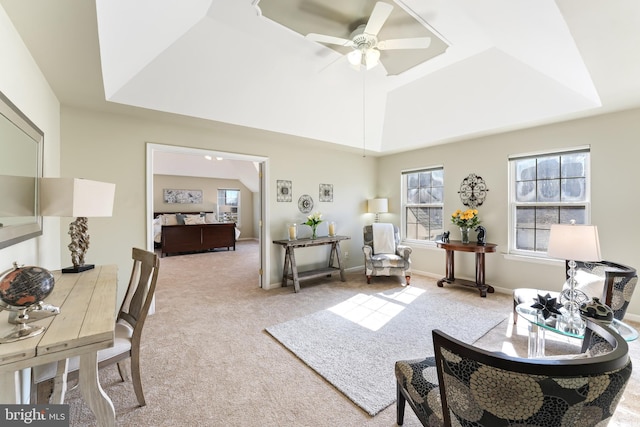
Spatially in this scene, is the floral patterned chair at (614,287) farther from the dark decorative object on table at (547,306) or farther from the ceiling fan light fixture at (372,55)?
the ceiling fan light fixture at (372,55)

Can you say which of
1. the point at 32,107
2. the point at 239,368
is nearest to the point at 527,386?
the point at 239,368

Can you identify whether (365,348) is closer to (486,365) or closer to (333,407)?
(333,407)

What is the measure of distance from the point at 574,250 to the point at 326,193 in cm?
357

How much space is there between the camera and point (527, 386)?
2.77 ft

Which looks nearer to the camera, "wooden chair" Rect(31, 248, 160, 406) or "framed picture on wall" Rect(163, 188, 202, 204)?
"wooden chair" Rect(31, 248, 160, 406)

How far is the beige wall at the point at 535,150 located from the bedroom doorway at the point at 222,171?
9.17 feet

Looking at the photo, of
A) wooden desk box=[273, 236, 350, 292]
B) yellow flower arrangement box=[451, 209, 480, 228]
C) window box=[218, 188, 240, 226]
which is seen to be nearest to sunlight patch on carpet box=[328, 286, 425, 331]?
wooden desk box=[273, 236, 350, 292]

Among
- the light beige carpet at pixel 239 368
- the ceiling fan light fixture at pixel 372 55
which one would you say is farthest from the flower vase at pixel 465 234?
the ceiling fan light fixture at pixel 372 55

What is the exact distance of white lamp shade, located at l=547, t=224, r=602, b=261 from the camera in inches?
75.3

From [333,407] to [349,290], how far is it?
97.3 inches

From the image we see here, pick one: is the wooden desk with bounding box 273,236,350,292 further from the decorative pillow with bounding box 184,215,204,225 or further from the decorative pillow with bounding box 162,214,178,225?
the decorative pillow with bounding box 162,214,178,225

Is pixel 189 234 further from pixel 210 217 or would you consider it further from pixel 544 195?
pixel 544 195

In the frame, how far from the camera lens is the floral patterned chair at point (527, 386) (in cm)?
82

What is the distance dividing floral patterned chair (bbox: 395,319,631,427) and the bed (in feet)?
24.8
